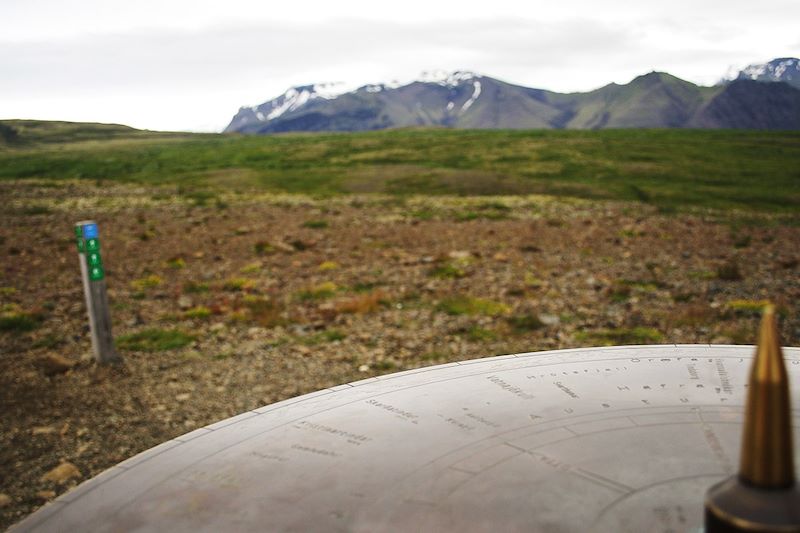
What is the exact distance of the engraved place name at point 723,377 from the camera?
2.59m

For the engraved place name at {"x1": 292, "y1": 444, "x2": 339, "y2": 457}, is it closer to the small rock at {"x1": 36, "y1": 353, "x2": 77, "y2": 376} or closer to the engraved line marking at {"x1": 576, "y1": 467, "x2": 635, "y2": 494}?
the engraved line marking at {"x1": 576, "y1": 467, "x2": 635, "y2": 494}

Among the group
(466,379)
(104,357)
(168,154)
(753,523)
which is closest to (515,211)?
(104,357)

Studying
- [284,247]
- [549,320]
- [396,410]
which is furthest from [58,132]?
[396,410]

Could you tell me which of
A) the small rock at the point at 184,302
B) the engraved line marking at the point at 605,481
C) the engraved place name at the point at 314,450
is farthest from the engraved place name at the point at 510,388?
the small rock at the point at 184,302

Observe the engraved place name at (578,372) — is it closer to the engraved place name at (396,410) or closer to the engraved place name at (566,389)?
the engraved place name at (566,389)

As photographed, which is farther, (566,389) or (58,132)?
(58,132)

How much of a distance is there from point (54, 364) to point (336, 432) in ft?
19.7

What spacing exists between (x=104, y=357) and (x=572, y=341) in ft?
17.2

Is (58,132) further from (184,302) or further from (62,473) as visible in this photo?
(62,473)

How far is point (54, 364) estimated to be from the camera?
7.35 meters

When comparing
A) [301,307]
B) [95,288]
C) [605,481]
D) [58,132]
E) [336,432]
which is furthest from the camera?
[58,132]

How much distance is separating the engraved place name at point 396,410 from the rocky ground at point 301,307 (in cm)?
334

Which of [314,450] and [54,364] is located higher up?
[314,450]

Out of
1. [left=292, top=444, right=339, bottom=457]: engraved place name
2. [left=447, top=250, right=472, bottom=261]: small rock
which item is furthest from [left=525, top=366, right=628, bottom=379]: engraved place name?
[left=447, top=250, right=472, bottom=261]: small rock
